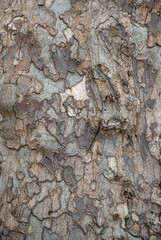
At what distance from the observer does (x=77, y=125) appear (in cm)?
159

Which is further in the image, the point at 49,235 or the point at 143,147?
the point at 143,147

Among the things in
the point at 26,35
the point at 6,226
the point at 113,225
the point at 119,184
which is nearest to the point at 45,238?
the point at 6,226

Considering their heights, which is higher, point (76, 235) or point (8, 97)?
point (8, 97)

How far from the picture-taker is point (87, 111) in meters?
1.59

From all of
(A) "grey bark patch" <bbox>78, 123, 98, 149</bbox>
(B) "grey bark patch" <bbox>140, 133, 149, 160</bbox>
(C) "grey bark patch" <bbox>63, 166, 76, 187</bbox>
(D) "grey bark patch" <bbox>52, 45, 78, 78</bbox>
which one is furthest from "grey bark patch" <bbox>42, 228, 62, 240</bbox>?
(D) "grey bark patch" <bbox>52, 45, 78, 78</bbox>

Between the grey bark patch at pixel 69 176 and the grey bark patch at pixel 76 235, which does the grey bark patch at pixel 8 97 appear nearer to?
the grey bark patch at pixel 69 176

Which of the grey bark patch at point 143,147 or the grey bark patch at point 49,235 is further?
the grey bark patch at point 143,147

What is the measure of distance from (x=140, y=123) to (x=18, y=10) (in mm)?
984

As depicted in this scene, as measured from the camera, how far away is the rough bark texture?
1557mm

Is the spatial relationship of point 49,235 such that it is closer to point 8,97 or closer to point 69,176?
point 69,176

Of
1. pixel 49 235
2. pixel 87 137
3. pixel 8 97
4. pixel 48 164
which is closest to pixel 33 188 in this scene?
pixel 48 164

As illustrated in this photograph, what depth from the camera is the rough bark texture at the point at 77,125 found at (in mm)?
1557

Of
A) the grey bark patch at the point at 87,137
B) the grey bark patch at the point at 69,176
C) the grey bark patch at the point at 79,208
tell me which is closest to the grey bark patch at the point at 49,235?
the grey bark patch at the point at 79,208

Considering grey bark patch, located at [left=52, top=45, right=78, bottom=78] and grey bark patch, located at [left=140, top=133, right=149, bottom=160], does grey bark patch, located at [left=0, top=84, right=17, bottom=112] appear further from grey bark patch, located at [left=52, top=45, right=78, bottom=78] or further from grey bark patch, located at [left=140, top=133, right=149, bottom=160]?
grey bark patch, located at [left=140, top=133, right=149, bottom=160]
